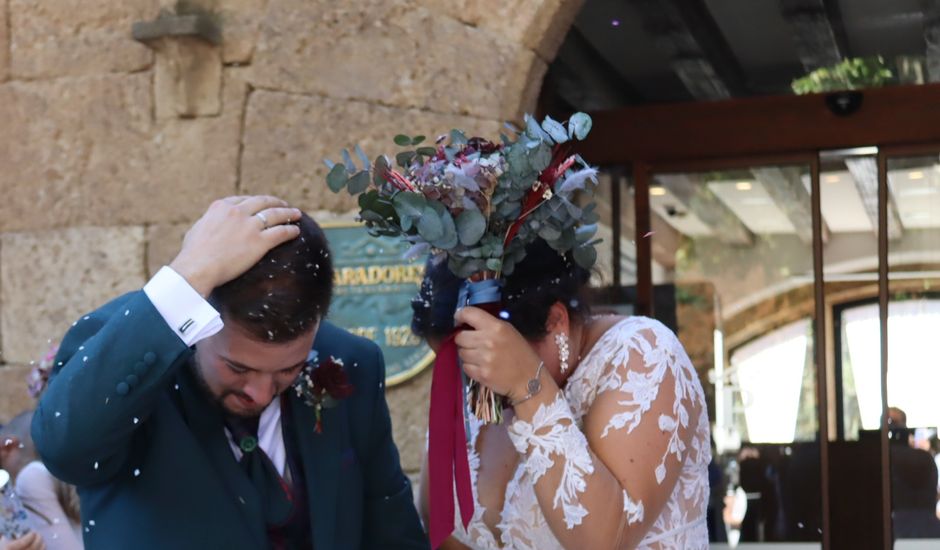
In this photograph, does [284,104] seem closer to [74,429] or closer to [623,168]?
[623,168]

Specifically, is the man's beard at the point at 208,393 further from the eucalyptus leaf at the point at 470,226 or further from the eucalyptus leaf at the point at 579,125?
the eucalyptus leaf at the point at 579,125

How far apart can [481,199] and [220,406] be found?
0.65 metres

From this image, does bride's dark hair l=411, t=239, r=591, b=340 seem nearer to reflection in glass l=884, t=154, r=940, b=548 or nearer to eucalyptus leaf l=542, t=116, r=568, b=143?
eucalyptus leaf l=542, t=116, r=568, b=143

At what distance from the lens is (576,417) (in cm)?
262

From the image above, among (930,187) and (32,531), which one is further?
(930,187)

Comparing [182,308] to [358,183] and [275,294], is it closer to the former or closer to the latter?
[275,294]

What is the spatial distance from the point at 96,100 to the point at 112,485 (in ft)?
9.26

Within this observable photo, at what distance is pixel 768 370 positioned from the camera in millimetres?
5379

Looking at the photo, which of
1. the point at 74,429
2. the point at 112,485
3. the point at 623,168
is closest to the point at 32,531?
the point at 112,485

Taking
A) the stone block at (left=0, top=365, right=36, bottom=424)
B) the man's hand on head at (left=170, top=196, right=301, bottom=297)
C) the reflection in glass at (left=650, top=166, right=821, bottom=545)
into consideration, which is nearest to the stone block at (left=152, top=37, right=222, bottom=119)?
the stone block at (left=0, top=365, right=36, bottom=424)

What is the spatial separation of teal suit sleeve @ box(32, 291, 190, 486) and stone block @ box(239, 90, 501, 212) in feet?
8.04

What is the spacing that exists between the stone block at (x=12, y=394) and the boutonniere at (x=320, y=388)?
2671mm

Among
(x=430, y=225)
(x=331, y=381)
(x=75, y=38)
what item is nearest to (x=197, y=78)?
(x=75, y=38)

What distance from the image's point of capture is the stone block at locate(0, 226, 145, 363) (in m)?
4.74
